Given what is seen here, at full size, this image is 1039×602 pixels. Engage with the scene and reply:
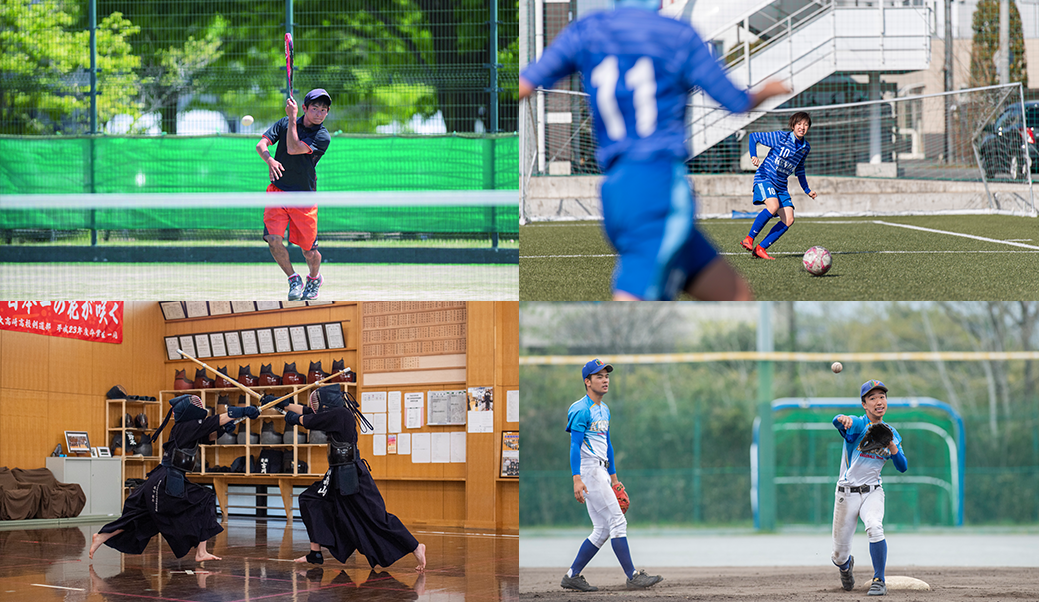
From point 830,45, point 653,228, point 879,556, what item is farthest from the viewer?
point 830,45

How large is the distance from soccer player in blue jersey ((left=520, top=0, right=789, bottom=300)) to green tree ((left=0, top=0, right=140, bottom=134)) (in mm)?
6414

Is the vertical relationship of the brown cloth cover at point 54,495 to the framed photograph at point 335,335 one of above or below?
below

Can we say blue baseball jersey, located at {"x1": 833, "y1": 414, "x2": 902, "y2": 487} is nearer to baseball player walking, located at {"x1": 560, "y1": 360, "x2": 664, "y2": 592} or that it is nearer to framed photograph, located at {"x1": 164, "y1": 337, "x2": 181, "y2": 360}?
baseball player walking, located at {"x1": 560, "y1": 360, "x2": 664, "y2": 592}

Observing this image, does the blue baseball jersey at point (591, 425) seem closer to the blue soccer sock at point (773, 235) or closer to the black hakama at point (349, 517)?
the black hakama at point (349, 517)

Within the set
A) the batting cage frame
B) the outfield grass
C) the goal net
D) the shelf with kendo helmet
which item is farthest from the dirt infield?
the goal net

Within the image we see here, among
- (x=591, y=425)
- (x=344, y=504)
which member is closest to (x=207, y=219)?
(x=344, y=504)

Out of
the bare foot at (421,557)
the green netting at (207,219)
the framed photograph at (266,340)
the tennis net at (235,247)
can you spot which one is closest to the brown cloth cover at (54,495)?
the framed photograph at (266,340)

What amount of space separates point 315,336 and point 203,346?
176 cm

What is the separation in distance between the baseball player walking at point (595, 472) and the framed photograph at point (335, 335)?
5.10m

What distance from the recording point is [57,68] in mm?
7727

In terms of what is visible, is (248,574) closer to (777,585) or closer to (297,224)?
(297,224)

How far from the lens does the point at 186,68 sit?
7664 mm

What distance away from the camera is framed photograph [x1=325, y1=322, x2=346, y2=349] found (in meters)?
10.4

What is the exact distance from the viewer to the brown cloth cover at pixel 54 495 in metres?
10.6
